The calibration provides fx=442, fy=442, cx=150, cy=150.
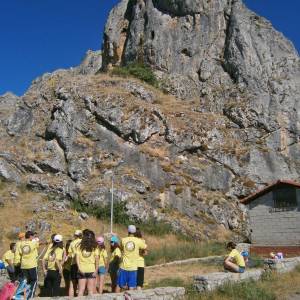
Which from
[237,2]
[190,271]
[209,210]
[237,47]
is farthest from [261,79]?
[190,271]

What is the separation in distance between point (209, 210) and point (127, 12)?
28878 mm

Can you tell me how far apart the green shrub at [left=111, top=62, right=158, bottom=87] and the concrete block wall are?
2001cm

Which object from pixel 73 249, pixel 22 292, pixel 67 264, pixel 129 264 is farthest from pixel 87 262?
pixel 67 264

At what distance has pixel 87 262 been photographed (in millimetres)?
9969

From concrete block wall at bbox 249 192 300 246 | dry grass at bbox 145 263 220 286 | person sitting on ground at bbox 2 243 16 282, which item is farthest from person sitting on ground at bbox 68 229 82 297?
concrete block wall at bbox 249 192 300 246

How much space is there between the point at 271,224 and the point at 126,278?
18695mm

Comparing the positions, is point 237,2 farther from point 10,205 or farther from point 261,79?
point 10,205

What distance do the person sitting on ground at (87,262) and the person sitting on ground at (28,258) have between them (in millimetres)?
1434

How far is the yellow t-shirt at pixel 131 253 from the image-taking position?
34.3ft

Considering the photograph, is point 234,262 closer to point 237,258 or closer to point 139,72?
point 237,258

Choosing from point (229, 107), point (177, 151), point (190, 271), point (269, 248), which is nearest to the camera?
point (190, 271)

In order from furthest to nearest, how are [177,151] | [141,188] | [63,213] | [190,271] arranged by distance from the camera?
[177,151] → [141,188] → [63,213] → [190,271]

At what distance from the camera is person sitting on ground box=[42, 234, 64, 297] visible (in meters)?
11.2

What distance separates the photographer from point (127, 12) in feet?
171
